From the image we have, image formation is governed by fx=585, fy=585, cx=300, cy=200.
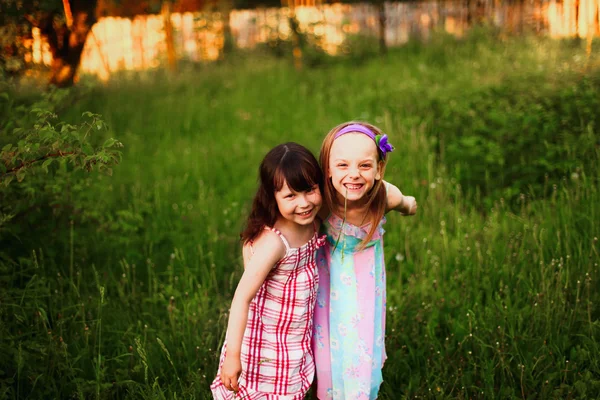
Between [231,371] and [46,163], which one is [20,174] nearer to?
[46,163]

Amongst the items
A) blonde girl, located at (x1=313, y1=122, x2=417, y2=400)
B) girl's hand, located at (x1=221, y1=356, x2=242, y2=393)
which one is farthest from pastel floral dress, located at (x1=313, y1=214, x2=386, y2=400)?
girl's hand, located at (x1=221, y1=356, x2=242, y2=393)

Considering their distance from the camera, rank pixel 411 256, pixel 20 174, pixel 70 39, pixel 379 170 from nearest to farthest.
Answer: pixel 379 170
pixel 20 174
pixel 411 256
pixel 70 39

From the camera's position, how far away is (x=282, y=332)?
2.31m

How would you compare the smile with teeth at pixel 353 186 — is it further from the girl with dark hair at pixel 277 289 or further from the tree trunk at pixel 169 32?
the tree trunk at pixel 169 32

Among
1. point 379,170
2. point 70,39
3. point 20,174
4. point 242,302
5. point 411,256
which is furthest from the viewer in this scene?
point 70,39

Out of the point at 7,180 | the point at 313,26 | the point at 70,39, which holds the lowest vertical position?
the point at 7,180

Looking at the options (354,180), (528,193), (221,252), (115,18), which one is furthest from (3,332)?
(115,18)

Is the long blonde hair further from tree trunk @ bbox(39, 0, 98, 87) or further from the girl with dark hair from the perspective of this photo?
tree trunk @ bbox(39, 0, 98, 87)

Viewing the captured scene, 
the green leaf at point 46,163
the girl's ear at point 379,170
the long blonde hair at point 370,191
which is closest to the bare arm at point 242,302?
the long blonde hair at point 370,191

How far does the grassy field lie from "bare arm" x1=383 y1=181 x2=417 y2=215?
0.64 meters

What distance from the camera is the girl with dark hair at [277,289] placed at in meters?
2.17

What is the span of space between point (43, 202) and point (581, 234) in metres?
3.24

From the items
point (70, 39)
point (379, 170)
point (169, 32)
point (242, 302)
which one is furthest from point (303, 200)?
point (169, 32)

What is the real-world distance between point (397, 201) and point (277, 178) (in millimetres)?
564
